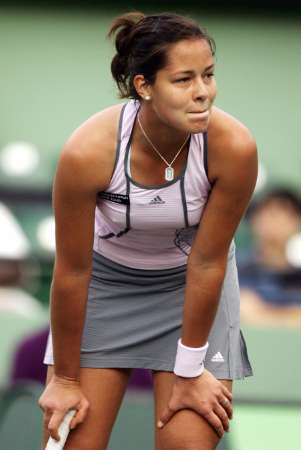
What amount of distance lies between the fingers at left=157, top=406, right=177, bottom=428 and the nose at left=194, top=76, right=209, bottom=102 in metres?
0.73

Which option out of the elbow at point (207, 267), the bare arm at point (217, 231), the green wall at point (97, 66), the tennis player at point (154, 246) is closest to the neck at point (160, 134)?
the tennis player at point (154, 246)

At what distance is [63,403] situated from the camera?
297 cm

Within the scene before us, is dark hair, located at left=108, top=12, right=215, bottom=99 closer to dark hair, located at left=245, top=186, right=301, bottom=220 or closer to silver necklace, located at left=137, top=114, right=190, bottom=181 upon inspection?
silver necklace, located at left=137, top=114, right=190, bottom=181

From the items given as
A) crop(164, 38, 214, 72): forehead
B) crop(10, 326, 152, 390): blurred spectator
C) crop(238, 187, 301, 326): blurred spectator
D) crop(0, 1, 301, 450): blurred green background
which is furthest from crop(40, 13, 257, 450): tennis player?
crop(0, 1, 301, 450): blurred green background

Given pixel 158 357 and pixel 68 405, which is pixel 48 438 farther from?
pixel 158 357

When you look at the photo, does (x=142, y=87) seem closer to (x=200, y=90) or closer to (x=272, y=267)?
(x=200, y=90)

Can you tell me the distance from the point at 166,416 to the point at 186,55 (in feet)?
2.76

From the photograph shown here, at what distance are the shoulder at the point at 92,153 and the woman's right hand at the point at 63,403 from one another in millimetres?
509

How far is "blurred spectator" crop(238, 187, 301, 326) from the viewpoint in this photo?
5293 millimetres

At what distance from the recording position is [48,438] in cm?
304

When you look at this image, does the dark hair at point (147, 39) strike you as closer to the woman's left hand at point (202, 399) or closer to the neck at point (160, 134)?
the neck at point (160, 134)

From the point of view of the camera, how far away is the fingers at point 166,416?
9.64ft

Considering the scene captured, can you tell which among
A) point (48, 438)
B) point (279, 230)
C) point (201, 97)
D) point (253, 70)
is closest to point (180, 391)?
point (48, 438)

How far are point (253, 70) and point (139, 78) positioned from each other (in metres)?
3.94
